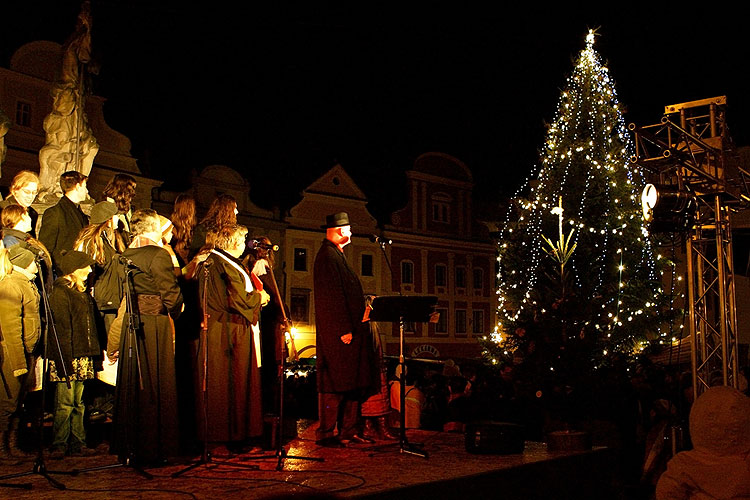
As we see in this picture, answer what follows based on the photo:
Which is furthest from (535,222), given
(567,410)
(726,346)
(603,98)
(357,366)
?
(357,366)

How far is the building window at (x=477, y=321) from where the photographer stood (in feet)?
122

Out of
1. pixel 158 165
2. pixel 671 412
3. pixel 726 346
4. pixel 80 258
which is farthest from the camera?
pixel 158 165

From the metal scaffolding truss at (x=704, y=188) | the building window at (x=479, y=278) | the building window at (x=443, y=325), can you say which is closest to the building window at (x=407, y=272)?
the building window at (x=443, y=325)

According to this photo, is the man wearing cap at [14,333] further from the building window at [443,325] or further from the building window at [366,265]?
the building window at [443,325]

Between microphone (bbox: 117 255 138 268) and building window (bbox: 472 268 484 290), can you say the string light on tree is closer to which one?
microphone (bbox: 117 255 138 268)

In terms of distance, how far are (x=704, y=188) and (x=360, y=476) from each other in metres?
5.32

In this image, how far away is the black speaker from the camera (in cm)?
700

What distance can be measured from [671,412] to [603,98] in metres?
13.2

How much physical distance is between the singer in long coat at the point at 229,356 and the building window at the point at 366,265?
26427 millimetres

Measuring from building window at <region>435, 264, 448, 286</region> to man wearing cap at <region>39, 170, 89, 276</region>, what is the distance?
96.5 feet

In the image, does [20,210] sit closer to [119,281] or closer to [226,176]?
[119,281]

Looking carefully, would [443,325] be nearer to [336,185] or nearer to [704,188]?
[336,185]

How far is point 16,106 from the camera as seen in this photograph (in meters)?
21.2

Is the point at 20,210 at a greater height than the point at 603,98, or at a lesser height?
lesser
